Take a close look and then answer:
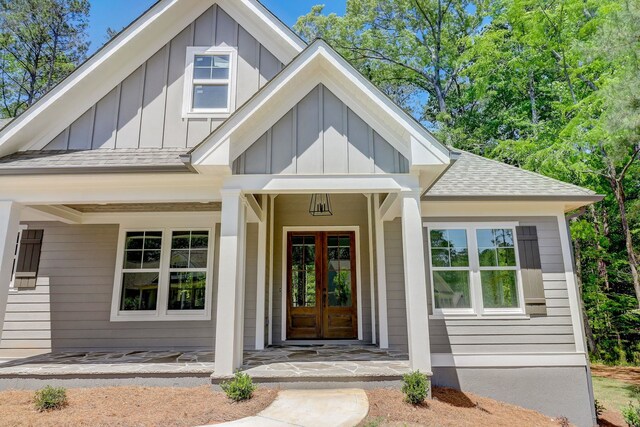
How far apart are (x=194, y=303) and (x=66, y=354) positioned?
7.23 feet

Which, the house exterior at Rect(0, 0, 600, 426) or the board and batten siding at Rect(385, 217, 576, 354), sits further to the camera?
the board and batten siding at Rect(385, 217, 576, 354)

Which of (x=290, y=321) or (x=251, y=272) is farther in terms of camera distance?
(x=290, y=321)

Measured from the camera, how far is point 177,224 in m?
7.02

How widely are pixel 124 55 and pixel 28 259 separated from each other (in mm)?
4188

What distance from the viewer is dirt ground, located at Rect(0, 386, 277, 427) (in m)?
3.68

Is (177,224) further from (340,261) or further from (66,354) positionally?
(340,261)

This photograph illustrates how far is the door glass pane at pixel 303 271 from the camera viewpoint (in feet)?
25.2

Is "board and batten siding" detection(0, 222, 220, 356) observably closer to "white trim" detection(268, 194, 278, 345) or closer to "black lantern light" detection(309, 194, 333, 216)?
"white trim" detection(268, 194, 278, 345)

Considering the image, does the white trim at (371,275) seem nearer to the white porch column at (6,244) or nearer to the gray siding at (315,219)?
the gray siding at (315,219)

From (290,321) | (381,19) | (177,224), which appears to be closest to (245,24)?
(177,224)

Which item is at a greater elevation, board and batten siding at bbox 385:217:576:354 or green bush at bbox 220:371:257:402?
board and batten siding at bbox 385:217:576:354

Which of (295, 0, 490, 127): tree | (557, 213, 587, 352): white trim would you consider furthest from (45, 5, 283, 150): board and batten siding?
(295, 0, 490, 127): tree

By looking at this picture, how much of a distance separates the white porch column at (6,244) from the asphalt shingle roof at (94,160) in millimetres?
587

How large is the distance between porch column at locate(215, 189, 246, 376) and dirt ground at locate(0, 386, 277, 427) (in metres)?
0.46
